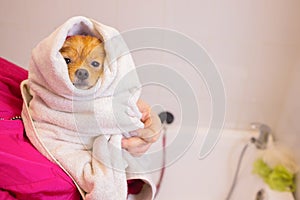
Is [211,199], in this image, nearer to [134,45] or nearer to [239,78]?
[239,78]

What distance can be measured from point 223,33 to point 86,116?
2.47ft

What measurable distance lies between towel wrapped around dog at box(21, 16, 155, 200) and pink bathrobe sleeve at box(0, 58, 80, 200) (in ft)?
0.06

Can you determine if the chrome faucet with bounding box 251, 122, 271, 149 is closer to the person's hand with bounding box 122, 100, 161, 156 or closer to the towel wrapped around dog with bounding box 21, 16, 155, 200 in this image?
the person's hand with bounding box 122, 100, 161, 156

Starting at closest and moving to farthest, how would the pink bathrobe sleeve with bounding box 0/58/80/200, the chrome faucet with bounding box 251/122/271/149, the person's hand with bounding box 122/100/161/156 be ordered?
the pink bathrobe sleeve with bounding box 0/58/80/200, the person's hand with bounding box 122/100/161/156, the chrome faucet with bounding box 251/122/271/149

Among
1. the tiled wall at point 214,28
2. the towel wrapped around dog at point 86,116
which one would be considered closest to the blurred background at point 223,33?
the tiled wall at point 214,28

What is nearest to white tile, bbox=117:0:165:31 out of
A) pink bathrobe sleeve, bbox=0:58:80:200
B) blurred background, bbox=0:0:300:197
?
blurred background, bbox=0:0:300:197

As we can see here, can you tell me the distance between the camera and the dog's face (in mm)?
615

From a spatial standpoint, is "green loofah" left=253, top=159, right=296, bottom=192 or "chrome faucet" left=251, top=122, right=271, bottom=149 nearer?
"green loofah" left=253, top=159, right=296, bottom=192

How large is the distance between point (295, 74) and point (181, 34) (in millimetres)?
490

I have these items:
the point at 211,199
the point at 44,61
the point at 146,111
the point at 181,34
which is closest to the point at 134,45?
the point at 181,34

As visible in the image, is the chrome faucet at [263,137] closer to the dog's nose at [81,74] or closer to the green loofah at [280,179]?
the green loofah at [280,179]

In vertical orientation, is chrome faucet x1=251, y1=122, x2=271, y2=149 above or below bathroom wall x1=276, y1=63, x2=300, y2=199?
below

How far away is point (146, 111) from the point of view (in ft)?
2.34

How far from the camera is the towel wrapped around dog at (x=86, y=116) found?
0.59 metres
